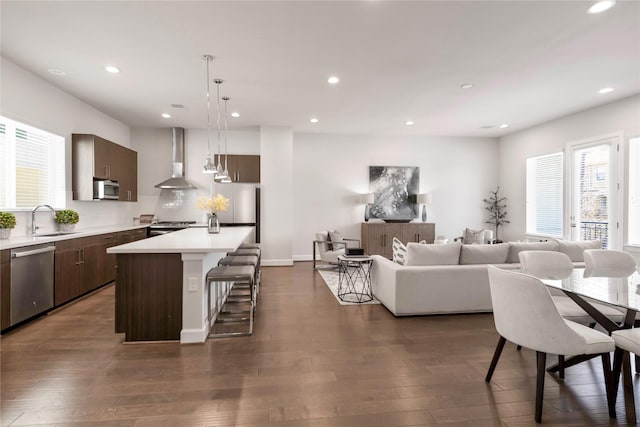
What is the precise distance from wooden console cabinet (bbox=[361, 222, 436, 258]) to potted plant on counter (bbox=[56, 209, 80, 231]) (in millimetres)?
5332

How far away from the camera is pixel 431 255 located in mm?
3664

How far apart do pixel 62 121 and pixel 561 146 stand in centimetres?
872

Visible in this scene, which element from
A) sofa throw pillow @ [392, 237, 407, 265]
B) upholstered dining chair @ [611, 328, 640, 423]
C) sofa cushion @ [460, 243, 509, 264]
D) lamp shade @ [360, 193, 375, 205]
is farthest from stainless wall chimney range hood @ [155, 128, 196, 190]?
upholstered dining chair @ [611, 328, 640, 423]

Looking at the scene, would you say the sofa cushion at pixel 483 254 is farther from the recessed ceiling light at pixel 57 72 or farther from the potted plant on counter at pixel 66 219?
the recessed ceiling light at pixel 57 72

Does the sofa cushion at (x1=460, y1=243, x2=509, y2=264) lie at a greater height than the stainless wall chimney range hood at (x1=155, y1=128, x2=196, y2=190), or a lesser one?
lesser

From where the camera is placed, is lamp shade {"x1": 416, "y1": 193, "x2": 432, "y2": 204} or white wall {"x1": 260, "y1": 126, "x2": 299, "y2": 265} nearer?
white wall {"x1": 260, "y1": 126, "x2": 299, "y2": 265}

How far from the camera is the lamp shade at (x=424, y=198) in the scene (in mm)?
7289

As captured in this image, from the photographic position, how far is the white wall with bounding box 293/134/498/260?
739 cm

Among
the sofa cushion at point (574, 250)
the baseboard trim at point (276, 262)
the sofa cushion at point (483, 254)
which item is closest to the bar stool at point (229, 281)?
the sofa cushion at point (483, 254)

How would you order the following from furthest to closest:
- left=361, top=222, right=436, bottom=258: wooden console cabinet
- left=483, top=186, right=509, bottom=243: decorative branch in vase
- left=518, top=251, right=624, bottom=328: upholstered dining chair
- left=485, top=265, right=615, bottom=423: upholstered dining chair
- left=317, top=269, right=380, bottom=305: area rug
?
left=483, top=186, right=509, bottom=243: decorative branch in vase → left=361, top=222, right=436, bottom=258: wooden console cabinet → left=317, top=269, right=380, bottom=305: area rug → left=518, top=251, right=624, bottom=328: upholstered dining chair → left=485, top=265, right=615, bottom=423: upholstered dining chair

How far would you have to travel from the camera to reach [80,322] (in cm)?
341

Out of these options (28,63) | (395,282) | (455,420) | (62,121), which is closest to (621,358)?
(455,420)

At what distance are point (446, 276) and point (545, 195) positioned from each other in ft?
15.0

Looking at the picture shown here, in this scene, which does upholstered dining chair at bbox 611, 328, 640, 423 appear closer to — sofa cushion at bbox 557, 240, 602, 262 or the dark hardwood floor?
the dark hardwood floor
